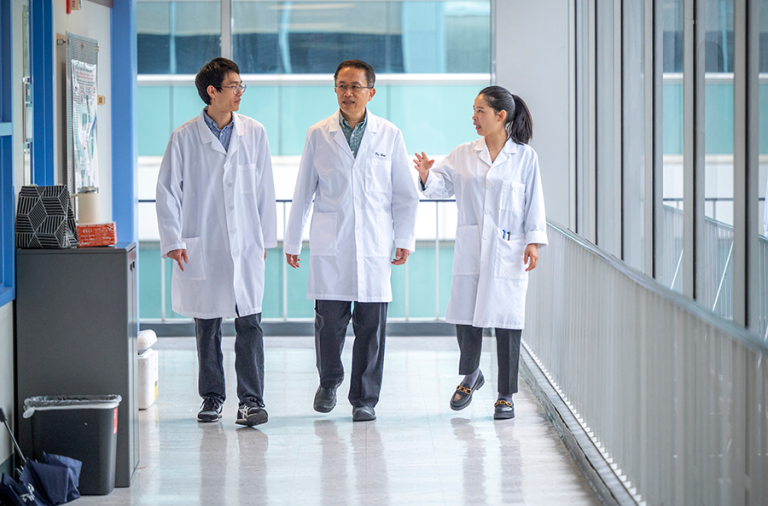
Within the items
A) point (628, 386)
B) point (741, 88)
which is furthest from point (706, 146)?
point (628, 386)

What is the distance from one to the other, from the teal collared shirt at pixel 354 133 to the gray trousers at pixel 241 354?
77 cm

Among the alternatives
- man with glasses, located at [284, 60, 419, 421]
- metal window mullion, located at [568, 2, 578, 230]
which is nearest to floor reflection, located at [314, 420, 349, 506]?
man with glasses, located at [284, 60, 419, 421]

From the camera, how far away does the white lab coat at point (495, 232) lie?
11.4ft

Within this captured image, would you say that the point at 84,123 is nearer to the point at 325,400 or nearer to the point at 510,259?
the point at 325,400

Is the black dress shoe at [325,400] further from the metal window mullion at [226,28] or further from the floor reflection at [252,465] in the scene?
the metal window mullion at [226,28]

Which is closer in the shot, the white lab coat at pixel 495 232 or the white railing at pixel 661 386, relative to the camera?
the white railing at pixel 661 386

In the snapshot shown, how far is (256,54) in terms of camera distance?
17.2 feet

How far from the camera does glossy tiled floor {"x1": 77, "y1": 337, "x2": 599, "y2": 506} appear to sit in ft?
9.11

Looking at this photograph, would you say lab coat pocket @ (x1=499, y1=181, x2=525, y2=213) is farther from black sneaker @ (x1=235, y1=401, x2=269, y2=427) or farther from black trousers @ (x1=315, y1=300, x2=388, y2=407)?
black sneaker @ (x1=235, y1=401, x2=269, y2=427)

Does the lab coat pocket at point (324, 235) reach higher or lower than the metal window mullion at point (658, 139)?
lower

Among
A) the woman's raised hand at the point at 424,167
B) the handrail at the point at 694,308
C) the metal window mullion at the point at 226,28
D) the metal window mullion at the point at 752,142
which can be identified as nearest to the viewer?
the handrail at the point at 694,308

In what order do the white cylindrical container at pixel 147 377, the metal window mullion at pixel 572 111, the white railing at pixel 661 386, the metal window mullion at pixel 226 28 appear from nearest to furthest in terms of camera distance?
the white railing at pixel 661 386 → the white cylindrical container at pixel 147 377 → the metal window mullion at pixel 572 111 → the metal window mullion at pixel 226 28

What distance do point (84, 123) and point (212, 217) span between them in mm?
670

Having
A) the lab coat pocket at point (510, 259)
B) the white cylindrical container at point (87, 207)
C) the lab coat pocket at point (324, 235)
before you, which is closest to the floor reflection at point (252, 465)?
the lab coat pocket at point (324, 235)
